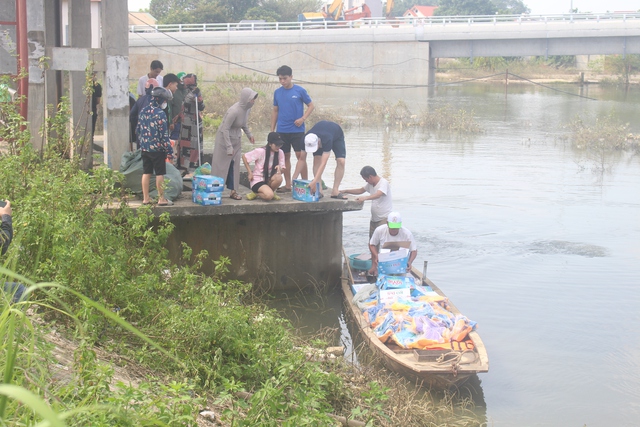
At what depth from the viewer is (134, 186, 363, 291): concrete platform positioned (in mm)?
9820

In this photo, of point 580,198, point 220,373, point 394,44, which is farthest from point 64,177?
point 394,44

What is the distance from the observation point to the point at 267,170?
10.1 m

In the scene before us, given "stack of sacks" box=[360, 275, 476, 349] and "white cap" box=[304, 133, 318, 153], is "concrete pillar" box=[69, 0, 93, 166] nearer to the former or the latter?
"white cap" box=[304, 133, 318, 153]

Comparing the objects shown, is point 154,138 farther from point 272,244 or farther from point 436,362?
point 436,362

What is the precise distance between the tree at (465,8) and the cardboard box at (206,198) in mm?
83382

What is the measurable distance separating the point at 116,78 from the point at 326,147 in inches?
114

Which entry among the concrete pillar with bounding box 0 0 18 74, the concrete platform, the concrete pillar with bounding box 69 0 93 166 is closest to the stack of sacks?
the concrete platform

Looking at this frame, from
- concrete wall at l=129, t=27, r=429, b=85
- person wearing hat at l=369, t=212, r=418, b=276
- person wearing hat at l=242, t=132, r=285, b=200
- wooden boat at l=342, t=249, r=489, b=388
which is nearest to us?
wooden boat at l=342, t=249, r=489, b=388

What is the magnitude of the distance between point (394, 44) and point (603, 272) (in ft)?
121

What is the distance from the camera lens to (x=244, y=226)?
10.2 metres

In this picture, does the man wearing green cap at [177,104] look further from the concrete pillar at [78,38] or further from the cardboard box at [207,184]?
the cardboard box at [207,184]

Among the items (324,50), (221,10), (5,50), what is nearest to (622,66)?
(324,50)

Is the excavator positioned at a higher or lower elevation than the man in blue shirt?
higher

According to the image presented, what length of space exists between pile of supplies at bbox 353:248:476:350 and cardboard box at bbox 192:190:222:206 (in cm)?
207
